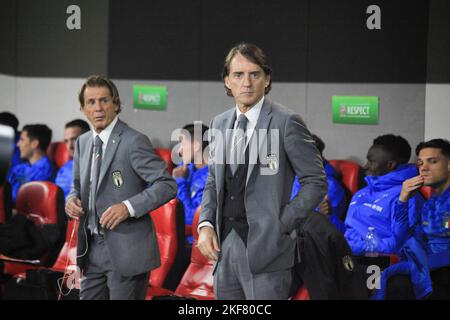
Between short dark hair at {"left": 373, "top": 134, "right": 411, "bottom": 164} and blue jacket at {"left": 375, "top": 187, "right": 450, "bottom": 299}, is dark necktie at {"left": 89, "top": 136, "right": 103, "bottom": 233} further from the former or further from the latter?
short dark hair at {"left": 373, "top": 134, "right": 411, "bottom": 164}

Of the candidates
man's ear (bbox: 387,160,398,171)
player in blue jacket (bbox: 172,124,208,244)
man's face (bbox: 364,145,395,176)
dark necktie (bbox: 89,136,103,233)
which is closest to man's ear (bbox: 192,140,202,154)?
player in blue jacket (bbox: 172,124,208,244)

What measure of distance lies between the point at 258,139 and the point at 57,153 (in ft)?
10.8

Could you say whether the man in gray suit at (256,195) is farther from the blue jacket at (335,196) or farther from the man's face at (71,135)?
the man's face at (71,135)

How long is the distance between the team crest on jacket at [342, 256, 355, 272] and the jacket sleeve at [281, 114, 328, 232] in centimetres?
59

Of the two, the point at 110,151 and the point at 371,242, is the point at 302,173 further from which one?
the point at 371,242

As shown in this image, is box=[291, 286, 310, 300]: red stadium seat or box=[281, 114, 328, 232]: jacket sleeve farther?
box=[291, 286, 310, 300]: red stadium seat

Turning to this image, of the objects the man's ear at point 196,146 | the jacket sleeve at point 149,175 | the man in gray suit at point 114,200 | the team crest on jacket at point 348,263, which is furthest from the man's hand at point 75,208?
the man's ear at point 196,146

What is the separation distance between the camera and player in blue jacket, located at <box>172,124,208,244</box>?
15.5 feet

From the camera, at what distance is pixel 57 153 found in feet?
18.5

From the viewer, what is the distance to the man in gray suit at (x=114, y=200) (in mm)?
3020

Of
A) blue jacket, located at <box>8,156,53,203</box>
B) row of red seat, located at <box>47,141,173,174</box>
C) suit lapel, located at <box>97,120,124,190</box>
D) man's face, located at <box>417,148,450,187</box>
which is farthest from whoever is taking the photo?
row of red seat, located at <box>47,141,173,174</box>

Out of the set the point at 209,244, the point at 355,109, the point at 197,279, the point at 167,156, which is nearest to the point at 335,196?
the point at 355,109
